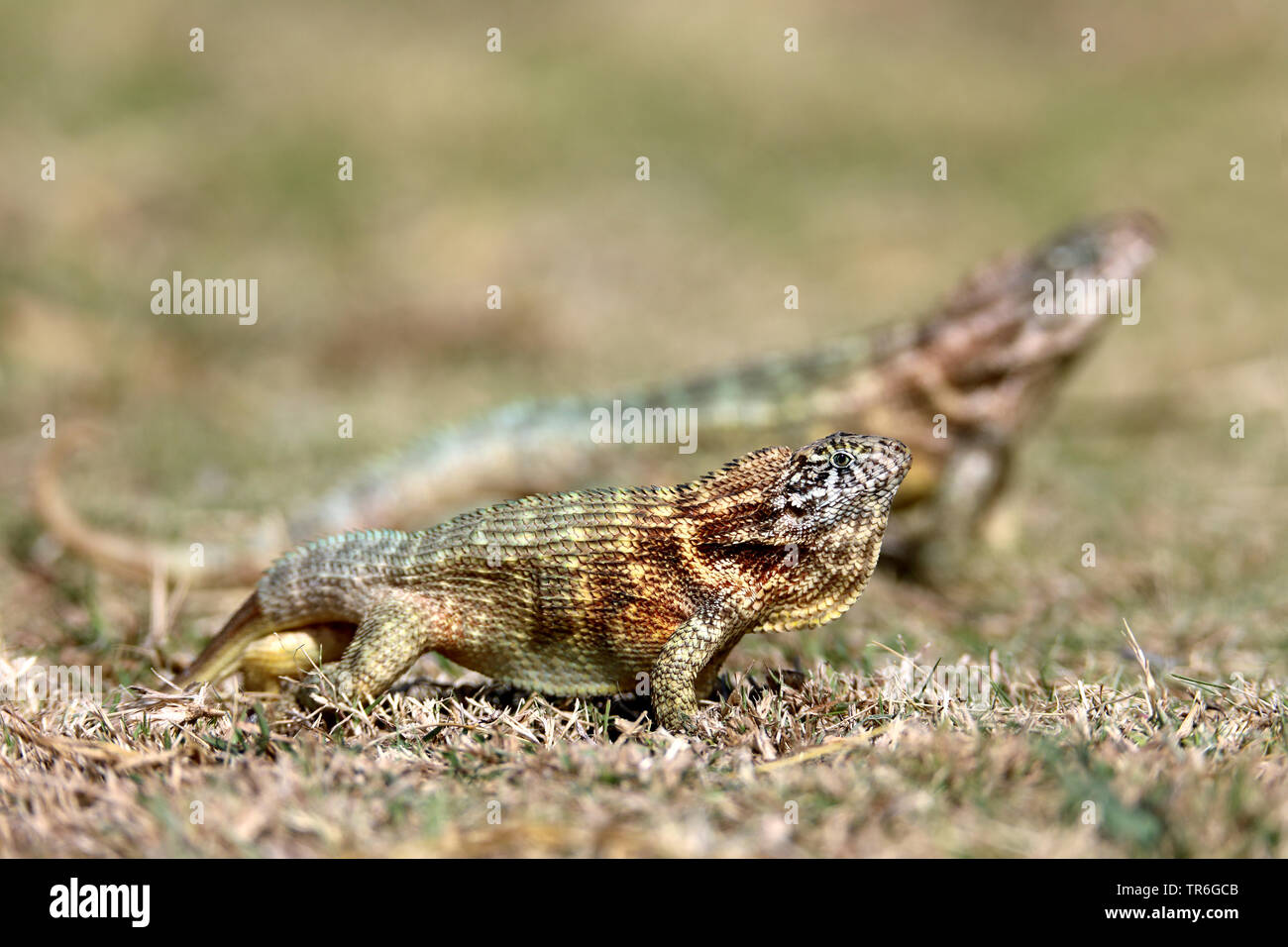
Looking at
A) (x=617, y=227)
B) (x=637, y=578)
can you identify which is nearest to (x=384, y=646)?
(x=637, y=578)

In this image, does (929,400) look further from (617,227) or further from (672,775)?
(617,227)

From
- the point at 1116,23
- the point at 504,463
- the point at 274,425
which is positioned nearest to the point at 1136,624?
the point at 504,463

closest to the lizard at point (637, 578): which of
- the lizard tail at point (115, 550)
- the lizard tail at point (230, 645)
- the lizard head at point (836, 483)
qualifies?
the lizard head at point (836, 483)

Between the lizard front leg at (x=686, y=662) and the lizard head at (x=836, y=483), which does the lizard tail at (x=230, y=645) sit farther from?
the lizard head at (x=836, y=483)

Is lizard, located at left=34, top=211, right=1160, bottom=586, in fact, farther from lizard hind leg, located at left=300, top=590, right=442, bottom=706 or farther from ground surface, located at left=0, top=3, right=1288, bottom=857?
lizard hind leg, located at left=300, top=590, right=442, bottom=706

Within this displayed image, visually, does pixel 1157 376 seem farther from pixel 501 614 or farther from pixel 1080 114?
pixel 501 614

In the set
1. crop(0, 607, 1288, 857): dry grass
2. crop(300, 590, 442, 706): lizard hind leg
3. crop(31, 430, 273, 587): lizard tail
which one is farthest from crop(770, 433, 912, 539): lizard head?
crop(31, 430, 273, 587): lizard tail

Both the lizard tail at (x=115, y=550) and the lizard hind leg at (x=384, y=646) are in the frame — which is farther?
the lizard tail at (x=115, y=550)
